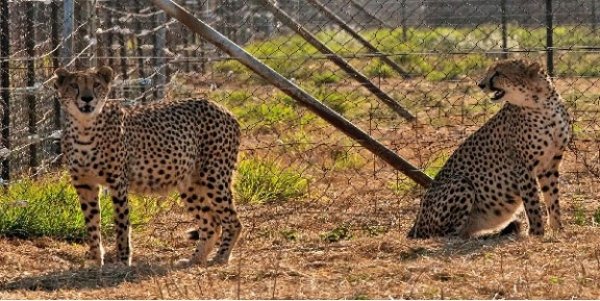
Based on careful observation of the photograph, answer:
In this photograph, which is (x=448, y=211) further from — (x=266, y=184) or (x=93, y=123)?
(x=93, y=123)

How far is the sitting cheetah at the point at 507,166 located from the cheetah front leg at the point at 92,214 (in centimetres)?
176

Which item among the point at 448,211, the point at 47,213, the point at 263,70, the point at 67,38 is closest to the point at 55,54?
the point at 67,38

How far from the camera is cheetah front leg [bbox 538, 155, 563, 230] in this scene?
22.6 feet

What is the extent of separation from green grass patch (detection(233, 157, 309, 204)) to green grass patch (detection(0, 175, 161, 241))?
2.52ft

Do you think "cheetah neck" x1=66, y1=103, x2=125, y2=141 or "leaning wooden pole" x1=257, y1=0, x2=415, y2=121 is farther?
"leaning wooden pole" x1=257, y1=0, x2=415, y2=121

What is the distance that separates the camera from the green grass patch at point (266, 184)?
8.12m

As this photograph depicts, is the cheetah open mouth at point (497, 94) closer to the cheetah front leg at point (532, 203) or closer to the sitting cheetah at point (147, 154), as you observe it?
the cheetah front leg at point (532, 203)

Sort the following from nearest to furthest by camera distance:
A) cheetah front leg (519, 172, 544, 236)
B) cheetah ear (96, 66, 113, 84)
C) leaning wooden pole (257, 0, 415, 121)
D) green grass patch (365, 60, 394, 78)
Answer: cheetah ear (96, 66, 113, 84) → cheetah front leg (519, 172, 544, 236) → leaning wooden pole (257, 0, 415, 121) → green grass patch (365, 60, 394, 78)

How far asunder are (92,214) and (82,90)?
2.26 ft

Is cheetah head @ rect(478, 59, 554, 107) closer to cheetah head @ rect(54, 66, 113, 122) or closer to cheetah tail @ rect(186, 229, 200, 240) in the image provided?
cheetah tail @ rect(186, 229, 200, 240)

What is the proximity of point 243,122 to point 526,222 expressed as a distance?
391 centimetres

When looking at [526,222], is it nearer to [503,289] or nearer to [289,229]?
[289,229]

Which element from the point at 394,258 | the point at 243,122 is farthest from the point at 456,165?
the point at 243,122

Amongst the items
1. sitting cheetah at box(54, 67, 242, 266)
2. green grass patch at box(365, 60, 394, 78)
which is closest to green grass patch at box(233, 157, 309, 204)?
sitting cheetah at box(54, 67, 242, 266)
